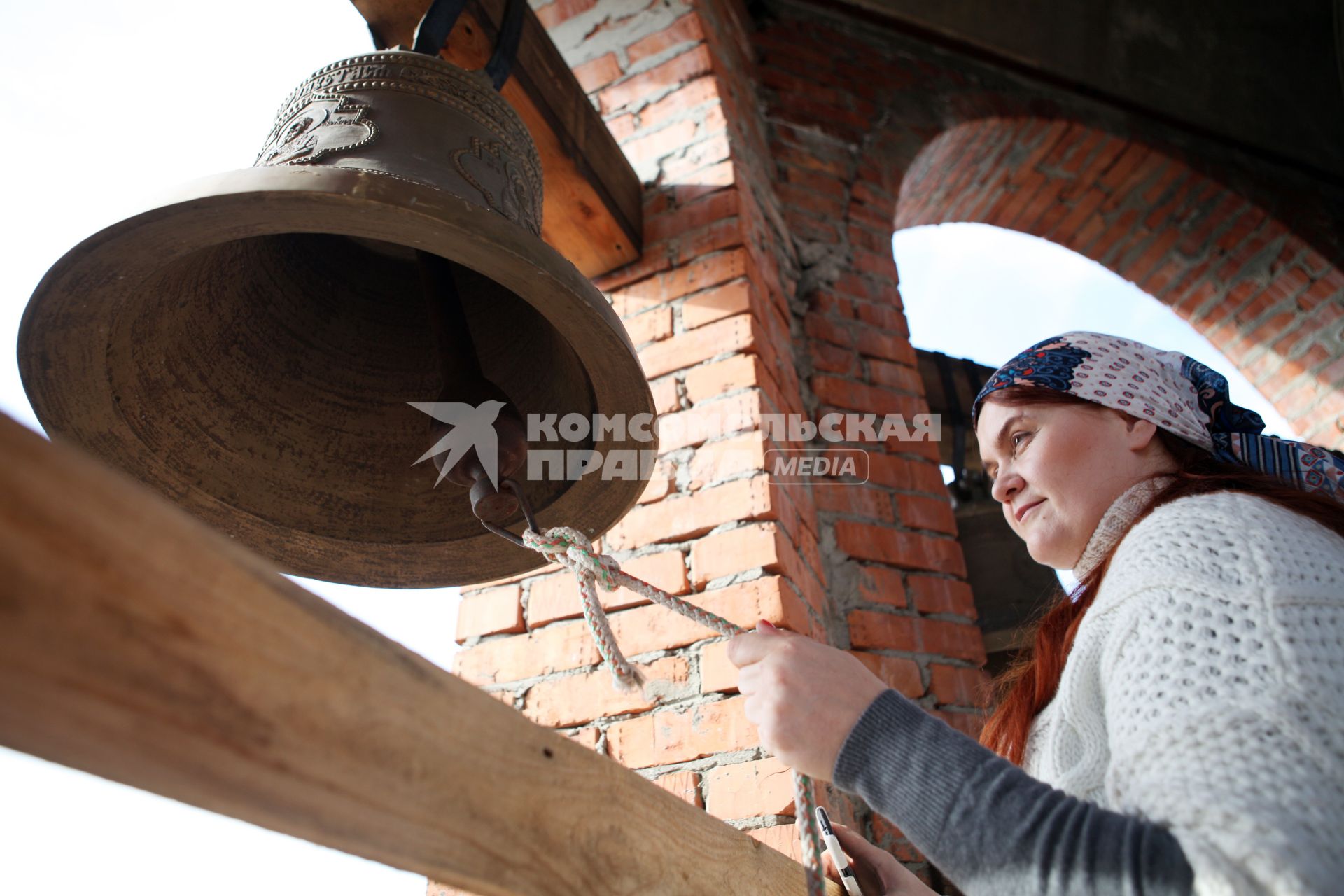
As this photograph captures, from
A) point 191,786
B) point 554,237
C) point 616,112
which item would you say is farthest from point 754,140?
point 191,786

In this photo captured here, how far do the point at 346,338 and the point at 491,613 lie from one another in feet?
2.05

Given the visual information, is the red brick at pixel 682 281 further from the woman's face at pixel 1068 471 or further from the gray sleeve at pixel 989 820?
the gray sleeve at pixel 989 820

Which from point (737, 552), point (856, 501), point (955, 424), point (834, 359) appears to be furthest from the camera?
point (955, 424)

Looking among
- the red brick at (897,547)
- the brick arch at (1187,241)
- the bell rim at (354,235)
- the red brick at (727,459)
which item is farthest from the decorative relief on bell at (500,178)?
the brick arch at (1187,241)

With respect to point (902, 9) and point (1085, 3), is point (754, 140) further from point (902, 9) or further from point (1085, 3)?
point (1085, 3)

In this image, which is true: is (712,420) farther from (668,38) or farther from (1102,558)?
(668,38)

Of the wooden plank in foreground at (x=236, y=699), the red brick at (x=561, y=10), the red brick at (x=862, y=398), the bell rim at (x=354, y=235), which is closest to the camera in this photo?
the wooden plank in foreground at (x=236, y=699)

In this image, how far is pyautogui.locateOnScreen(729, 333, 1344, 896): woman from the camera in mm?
546

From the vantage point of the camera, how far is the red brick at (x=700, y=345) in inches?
62.7

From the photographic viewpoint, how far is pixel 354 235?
870 mm

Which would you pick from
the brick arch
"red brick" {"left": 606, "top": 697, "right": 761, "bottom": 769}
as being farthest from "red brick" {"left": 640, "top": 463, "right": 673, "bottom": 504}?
the brick arch

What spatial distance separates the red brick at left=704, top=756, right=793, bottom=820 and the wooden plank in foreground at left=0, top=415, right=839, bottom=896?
67 cm

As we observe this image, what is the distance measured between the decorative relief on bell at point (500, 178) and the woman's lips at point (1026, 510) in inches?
25.4

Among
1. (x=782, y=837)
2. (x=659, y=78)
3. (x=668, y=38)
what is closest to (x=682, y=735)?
(x=782, y=837)
